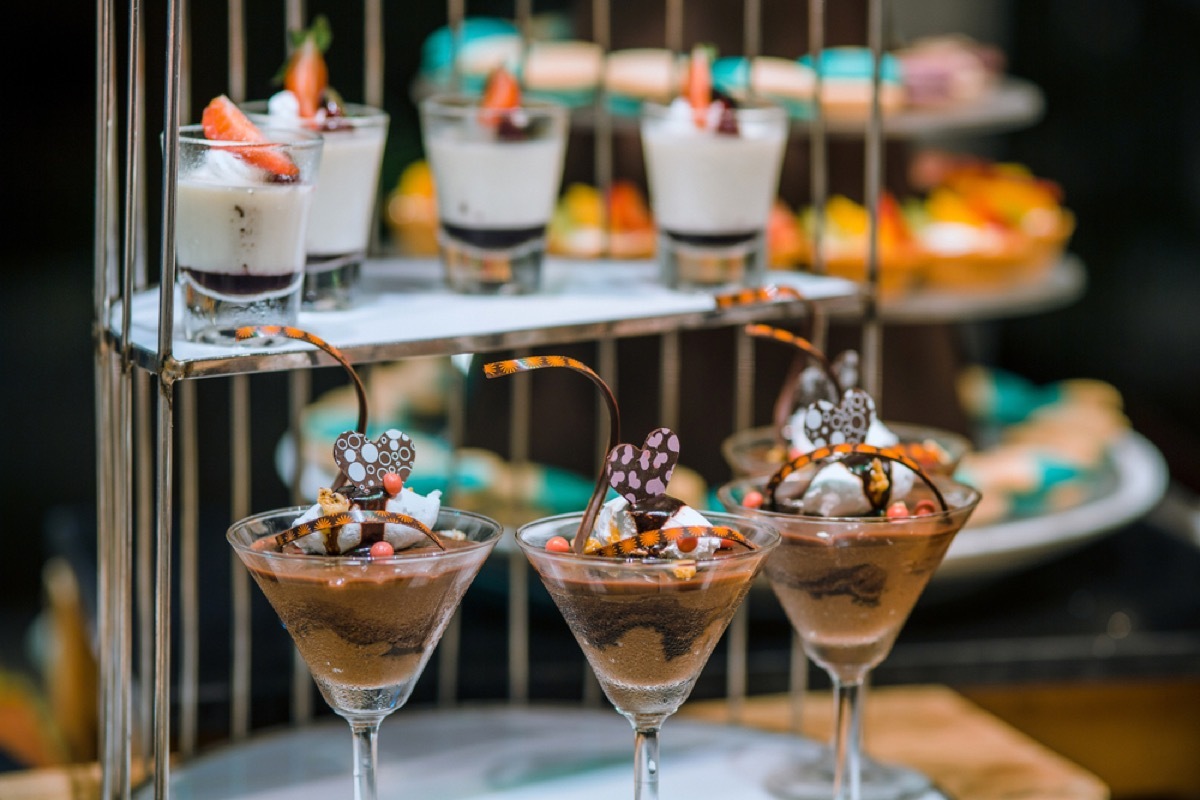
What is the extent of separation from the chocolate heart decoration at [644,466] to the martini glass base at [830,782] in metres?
0.48

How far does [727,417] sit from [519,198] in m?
1.10

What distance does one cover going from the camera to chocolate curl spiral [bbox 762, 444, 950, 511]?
1304mm

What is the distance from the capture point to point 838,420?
136cm

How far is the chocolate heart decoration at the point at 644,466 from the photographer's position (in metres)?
1.19

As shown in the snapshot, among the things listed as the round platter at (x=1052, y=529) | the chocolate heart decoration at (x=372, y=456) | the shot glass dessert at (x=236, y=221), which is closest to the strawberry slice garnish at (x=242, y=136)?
the shot glass dessert at (x=236, y=221)

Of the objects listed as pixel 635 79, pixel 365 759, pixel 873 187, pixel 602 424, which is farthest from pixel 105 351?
pixel 635 79

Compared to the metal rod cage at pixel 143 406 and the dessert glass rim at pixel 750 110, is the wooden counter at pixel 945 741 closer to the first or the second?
the metal rod cage at pixel 143 406

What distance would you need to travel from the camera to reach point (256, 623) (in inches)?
89.8

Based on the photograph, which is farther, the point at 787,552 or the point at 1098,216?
the point at 1098,216

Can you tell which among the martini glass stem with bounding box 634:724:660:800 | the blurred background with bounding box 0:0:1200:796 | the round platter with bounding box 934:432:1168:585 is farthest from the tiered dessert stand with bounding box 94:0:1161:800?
the blurred background with bounding box 0:0:1200:796

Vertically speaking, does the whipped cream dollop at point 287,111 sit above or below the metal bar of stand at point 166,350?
above

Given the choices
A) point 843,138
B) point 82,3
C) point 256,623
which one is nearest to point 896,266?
point 843,138

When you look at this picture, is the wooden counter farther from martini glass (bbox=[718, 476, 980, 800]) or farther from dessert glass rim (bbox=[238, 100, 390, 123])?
dessert glass rim (bbox=[238, 100, 390, 123])

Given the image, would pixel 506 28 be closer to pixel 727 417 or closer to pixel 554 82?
pixel 554 82
